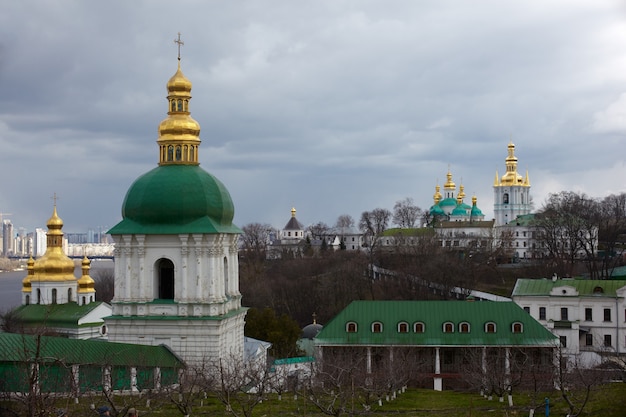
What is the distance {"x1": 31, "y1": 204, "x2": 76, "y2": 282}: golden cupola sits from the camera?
1804 inches

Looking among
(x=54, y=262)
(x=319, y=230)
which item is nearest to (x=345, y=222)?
(x=319, y=230)

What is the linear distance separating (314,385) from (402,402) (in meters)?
2.82

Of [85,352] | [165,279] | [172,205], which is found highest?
[172,205]

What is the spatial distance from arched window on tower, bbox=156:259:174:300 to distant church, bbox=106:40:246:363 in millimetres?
32

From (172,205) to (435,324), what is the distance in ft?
41.5

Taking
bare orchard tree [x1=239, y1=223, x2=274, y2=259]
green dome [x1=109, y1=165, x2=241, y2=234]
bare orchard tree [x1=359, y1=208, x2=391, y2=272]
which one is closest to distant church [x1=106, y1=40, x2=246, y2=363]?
green dome [x1=109, y1=165, x2=241, y2=234]

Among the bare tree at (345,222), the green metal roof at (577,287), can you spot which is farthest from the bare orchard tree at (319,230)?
the green metal roof at (577,287)

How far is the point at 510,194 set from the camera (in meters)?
106

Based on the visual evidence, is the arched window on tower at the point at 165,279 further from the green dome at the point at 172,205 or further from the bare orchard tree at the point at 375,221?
the bare orchard tree at the point at 375,221

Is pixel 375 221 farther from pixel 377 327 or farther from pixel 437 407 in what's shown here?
pixel 437 407

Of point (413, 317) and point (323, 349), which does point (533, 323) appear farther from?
point (323, 349)

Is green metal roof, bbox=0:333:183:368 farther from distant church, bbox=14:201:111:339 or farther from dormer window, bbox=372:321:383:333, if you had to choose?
distant church, bbox=14:201:111:339

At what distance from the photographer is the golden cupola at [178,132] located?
28.9m

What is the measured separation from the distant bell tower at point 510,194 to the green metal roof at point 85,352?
83.0 meters
